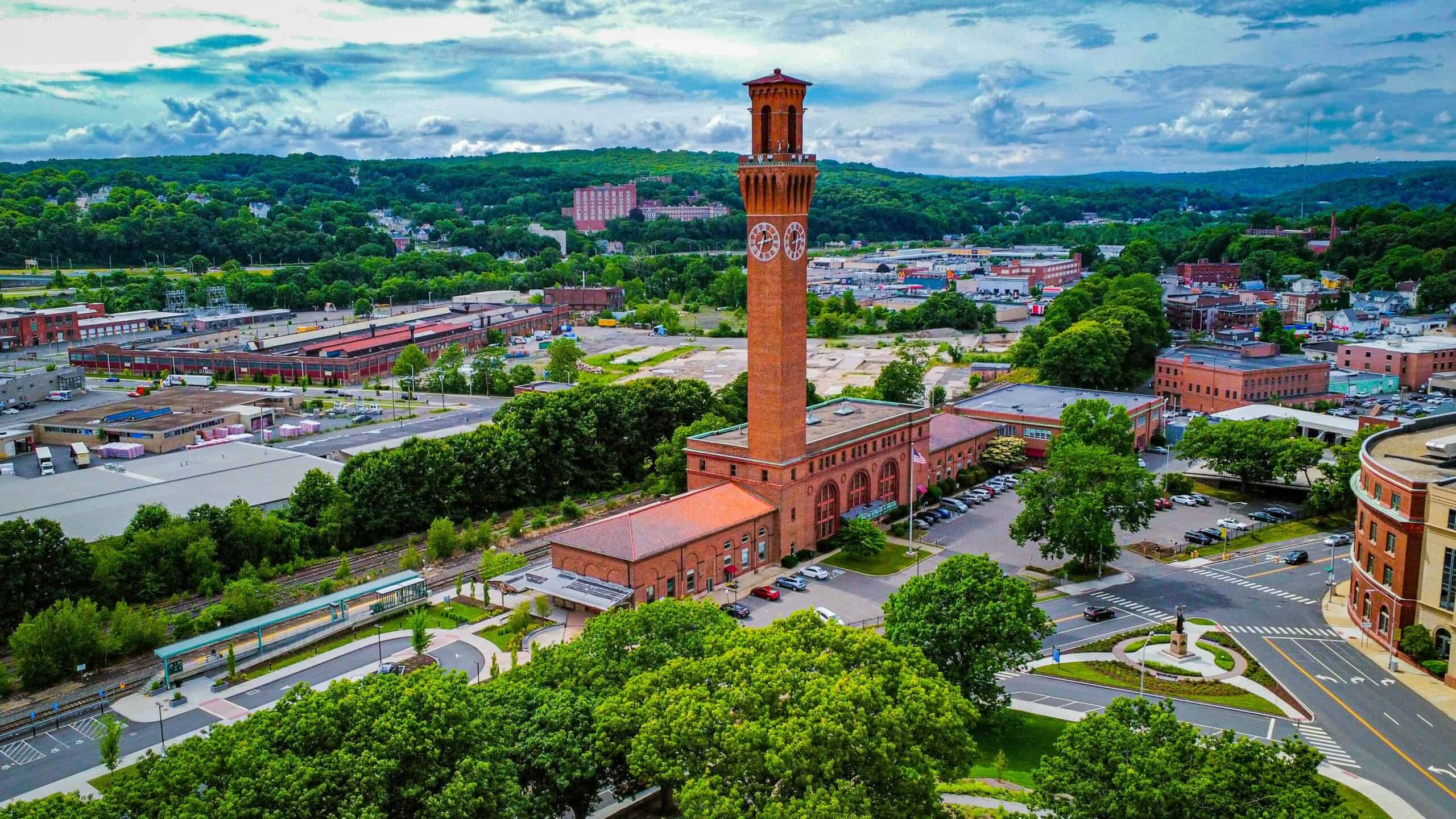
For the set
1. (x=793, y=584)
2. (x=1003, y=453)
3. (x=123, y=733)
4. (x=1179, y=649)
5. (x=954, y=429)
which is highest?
(x=954, y=429)

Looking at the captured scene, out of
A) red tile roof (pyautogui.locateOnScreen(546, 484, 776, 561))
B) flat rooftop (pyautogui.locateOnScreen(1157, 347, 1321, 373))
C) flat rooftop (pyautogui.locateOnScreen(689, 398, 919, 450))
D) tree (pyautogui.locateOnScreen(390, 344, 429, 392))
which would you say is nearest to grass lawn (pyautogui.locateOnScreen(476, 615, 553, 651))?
red tile roof (pyautogui.locateOnScreen(546, 484, 776, 561))

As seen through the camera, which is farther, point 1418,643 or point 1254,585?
point 1254,585

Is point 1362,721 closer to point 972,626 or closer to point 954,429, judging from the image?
point 972,626

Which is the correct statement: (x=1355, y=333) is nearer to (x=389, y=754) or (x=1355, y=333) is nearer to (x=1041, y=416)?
(x=1041, y=416)

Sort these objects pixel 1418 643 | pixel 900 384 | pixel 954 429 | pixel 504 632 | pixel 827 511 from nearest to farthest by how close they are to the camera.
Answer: pixel 1418 643 → pixel 504 632 → pixel 827 511 → pixel 954 429 → pixel 900 384

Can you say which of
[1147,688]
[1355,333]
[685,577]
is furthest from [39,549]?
[1355,333]

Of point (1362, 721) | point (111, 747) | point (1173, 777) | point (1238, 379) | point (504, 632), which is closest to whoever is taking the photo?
point (1173, 777)

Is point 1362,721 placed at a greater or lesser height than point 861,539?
lesser

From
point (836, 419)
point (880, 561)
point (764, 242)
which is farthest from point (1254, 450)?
point (764, 242)
